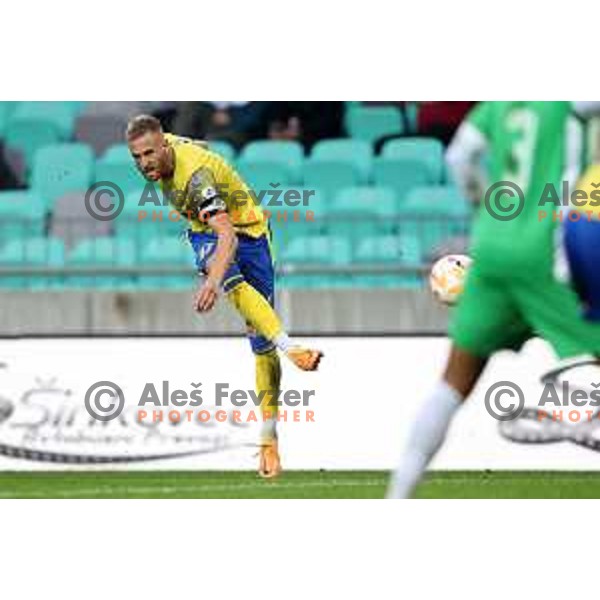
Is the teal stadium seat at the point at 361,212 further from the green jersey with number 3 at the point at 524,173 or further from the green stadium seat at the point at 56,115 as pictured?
the green jersey with number 3 at the point at 524,173

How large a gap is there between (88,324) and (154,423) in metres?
0.97

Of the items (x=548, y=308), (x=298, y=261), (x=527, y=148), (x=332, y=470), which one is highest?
(x=527, y=148)

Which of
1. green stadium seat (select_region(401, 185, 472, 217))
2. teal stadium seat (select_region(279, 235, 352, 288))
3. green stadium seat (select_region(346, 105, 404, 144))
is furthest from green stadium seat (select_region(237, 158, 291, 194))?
green stadium seat (select_region(346, 105, 404, 144))

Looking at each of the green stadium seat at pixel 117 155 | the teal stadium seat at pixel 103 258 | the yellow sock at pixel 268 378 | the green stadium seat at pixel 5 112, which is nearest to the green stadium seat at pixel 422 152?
the green stadium seat at pixel 117 155

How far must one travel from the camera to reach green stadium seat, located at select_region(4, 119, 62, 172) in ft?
45.6

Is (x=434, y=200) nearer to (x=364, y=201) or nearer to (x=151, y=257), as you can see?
(x=364, y=201)

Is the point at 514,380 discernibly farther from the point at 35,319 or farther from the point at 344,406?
the point at 35,319

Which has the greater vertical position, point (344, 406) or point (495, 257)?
point (495, 257)

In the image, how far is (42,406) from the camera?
11773 mm

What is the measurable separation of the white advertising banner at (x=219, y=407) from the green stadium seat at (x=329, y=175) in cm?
185

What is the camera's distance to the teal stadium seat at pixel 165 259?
12508 mm

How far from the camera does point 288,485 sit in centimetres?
1084

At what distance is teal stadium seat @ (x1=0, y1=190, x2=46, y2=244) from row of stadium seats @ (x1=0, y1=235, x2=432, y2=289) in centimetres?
5
